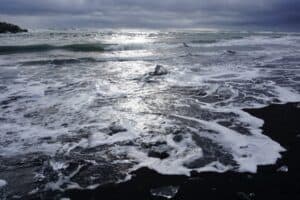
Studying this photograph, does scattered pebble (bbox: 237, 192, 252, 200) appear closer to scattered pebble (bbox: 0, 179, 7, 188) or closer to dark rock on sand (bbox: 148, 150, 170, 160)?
dark rock on sand (bbox: 148, 150, 170, 160)

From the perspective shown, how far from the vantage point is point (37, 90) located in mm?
13250

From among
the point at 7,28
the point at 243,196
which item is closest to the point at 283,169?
the point at 243,196

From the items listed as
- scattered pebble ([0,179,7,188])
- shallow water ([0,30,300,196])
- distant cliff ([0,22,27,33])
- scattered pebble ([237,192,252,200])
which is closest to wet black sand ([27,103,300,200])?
scattered pebble ([237,192,252,200])

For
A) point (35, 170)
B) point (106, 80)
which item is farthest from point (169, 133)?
point (106, 80)

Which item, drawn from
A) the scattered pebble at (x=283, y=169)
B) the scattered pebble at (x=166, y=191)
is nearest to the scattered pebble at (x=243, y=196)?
the scattered pebble at (x=166, y=191)

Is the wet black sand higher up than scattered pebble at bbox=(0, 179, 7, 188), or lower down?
higher up

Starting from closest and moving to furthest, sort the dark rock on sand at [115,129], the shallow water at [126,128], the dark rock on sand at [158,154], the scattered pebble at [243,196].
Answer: the scattered pebble at [243,196], the shallow water at [126,128], the dark rock on sand at [158,154], the dark rock on sand at [115,129]

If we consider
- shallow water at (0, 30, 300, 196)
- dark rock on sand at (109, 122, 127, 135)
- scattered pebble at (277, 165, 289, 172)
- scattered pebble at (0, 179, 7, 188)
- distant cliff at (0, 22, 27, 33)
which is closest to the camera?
scattered pebble at (0, 179, 7, 188)

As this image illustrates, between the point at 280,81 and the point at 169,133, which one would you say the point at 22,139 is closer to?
the point at 169,133

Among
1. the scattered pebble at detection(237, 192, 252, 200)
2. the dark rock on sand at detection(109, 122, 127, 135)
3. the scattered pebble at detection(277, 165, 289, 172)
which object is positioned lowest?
the scattered pebble at detection(237, 192, 252, 200)

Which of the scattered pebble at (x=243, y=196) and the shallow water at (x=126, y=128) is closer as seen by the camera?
the scattered pebble at (x=243, y=196)

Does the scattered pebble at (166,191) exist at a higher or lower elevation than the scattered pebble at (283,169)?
lower

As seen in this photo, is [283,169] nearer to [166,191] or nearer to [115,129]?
[166,191]

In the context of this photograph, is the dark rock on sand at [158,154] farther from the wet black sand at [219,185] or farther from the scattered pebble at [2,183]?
the scattered pebble at [2,183]
